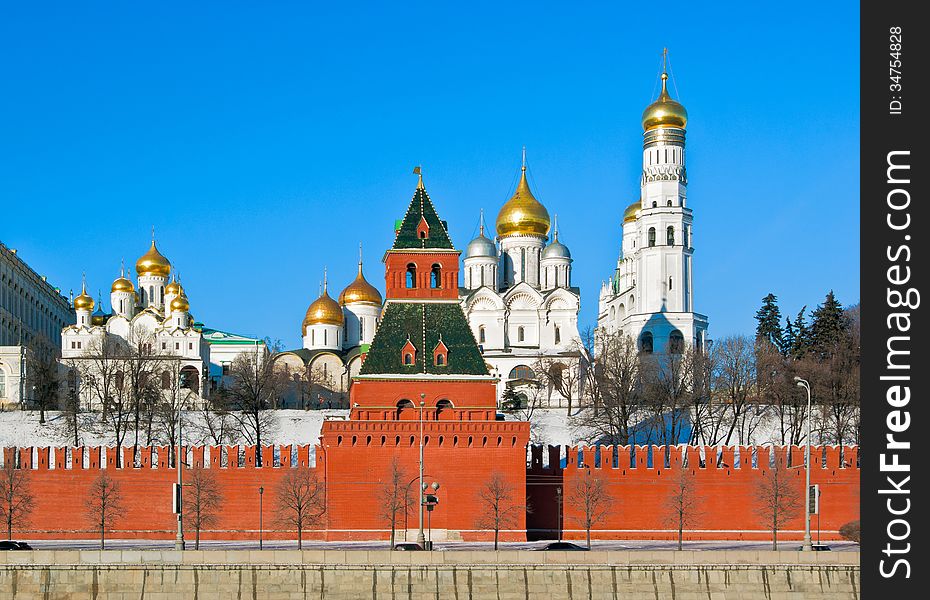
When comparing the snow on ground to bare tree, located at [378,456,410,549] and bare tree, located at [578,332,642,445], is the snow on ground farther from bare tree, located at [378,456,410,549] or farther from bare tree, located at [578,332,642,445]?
bare tree, located at [378,456,410,549]

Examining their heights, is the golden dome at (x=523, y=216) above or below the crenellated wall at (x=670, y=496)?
above

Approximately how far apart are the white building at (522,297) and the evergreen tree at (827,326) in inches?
457

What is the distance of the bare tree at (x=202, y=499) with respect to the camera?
51.7 metres

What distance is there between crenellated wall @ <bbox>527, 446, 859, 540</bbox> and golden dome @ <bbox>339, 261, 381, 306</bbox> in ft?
160

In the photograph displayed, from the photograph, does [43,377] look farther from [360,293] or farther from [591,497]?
[591,497]

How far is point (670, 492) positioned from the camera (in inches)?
2108

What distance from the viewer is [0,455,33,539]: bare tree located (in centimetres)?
5169

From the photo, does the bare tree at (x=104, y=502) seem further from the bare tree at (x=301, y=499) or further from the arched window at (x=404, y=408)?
the arched window at (x=404, y=408)

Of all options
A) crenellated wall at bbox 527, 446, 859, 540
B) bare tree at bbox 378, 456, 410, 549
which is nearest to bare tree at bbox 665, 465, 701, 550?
crenellated wall at bbox 527, 446, 859, 540

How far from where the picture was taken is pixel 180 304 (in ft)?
322

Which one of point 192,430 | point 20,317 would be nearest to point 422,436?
point 192,430

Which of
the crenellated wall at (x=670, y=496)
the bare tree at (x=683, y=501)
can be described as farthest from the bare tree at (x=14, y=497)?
the bare tree at (x=683, y=501)
